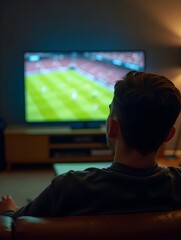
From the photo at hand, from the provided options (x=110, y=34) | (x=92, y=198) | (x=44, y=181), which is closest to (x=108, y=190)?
(x=92, y=198)

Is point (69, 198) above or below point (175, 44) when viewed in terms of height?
below

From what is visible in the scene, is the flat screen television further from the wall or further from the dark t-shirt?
the dark t-shirt

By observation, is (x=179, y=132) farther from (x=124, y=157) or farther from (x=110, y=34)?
(x=124, y=157)

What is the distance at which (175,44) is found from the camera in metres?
5.24

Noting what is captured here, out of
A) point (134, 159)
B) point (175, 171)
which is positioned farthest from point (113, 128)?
point (175, 171)

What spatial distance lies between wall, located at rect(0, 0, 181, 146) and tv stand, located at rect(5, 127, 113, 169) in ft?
1.56

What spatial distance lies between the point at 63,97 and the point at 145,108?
384 cm

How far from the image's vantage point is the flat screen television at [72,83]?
496 centimetres

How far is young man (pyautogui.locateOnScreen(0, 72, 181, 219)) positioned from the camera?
3.94 ft

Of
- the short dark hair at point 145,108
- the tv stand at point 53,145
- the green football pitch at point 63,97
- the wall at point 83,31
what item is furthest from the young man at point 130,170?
the wall at point 83,31

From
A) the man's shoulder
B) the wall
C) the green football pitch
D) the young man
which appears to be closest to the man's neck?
the young man

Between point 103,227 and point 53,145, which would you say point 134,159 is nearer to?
point 103,227

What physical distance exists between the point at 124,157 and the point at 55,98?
3764mm

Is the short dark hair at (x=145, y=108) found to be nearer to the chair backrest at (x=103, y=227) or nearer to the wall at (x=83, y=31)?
the chair backrest at (x=103, y=227)
